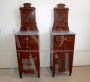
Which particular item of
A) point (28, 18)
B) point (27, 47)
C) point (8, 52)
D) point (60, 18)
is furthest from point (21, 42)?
point (60, 18)

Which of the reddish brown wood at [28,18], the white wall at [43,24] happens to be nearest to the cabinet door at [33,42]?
the reddish brown wood at [28,18]

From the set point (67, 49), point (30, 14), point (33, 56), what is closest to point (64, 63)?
point (67, 49)

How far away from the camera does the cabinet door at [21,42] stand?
283cm

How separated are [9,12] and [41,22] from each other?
2.43 feet

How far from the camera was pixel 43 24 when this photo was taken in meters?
3.38

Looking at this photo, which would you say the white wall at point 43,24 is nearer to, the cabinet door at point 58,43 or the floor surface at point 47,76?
the floor surface at point 47,76

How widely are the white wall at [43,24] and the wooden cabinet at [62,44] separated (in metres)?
0.16

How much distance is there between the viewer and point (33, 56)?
9.65 ft

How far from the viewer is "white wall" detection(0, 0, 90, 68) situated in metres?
3.29

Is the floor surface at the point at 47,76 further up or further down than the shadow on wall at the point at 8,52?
further down

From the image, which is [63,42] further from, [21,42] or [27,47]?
[21,42]

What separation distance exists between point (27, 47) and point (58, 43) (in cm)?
61

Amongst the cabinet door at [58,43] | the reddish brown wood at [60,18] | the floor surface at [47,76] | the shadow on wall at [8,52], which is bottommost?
the floor surface at [47,76]

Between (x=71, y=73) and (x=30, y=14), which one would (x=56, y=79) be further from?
(x=30, y=14)
